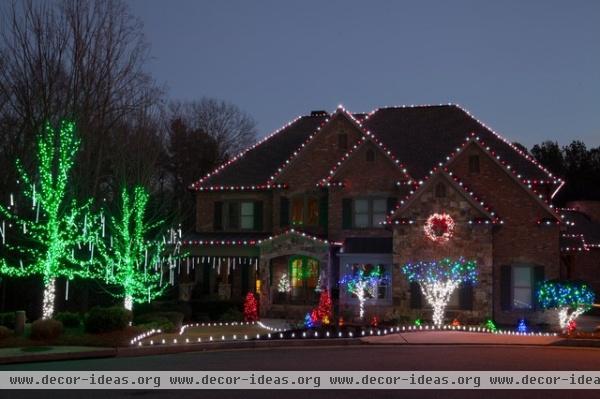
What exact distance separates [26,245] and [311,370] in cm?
1992

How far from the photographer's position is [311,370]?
553 inches

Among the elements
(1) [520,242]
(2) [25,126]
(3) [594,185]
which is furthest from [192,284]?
(3) [594,185]

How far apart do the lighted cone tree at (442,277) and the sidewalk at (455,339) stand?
16.4 feet

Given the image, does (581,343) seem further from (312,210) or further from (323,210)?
(312,210)

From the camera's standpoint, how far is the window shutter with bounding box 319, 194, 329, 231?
107 feet

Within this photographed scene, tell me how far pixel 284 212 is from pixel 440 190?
7.93 metres

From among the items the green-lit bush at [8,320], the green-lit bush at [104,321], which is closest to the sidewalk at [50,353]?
the green-lit bush at [104,321]

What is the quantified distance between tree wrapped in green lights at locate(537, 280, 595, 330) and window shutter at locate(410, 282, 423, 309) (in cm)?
476

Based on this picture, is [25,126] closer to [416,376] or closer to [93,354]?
[93,354]

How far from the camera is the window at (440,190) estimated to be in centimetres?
2822

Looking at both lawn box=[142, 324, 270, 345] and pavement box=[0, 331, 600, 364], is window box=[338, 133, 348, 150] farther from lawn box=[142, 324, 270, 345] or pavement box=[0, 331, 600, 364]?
pavement box=[0, 331, 600, 364]

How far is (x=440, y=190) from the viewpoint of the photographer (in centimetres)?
2827

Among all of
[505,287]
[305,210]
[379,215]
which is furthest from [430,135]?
[505,287]

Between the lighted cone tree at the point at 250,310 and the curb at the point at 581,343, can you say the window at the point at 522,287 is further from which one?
the lighted cone tree at the point at 250,310
